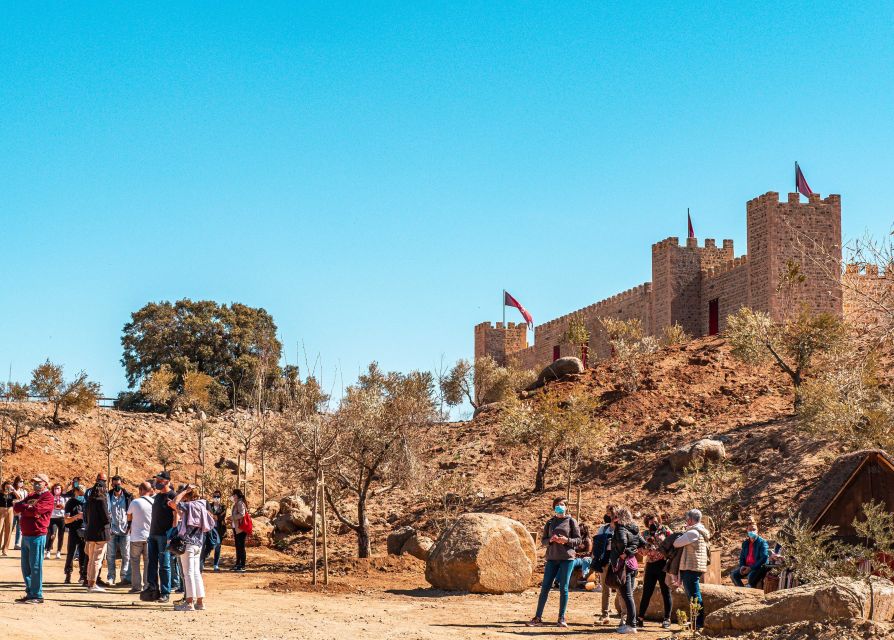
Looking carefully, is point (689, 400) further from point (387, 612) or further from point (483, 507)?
point (387, 612)

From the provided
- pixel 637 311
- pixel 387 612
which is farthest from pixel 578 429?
pixel 637 311

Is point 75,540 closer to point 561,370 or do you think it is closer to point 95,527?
point 95,527

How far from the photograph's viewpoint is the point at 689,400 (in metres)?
33.1

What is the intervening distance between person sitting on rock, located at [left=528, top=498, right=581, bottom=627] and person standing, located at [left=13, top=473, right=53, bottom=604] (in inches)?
246

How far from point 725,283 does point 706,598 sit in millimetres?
29258

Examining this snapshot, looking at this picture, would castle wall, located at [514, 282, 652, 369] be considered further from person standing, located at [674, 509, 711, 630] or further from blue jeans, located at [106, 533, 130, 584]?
person standing, located at [674, 509, 711, 630]

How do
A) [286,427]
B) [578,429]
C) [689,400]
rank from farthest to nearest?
[689,400] → [578,429] → [286,427]

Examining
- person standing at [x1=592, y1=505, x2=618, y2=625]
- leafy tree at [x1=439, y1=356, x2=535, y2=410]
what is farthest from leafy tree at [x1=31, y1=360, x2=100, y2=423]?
person standing at [x1=592, y1=505, x2=618, y2=625]

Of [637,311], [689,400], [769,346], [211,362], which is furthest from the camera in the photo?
[211,362]

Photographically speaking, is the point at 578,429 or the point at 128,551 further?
the point at 578,429

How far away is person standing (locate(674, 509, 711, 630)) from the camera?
1214 centimetres

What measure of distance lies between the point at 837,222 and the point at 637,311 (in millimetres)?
10919

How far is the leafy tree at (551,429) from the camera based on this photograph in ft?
88.7

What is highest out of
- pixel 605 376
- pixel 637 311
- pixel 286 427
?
pixel 637 311
